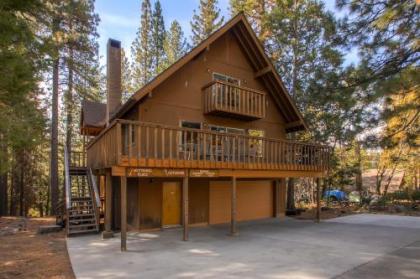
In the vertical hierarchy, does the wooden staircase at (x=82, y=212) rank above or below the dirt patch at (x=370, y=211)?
above

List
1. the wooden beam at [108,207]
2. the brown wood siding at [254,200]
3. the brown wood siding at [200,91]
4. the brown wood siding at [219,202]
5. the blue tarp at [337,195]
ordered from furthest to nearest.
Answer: the blue tarp at [337,195] → the brown wood siding at [254,200] → the brown wood siding at [219,202] → the brown wood siding at [200,91] → the wooden beam at [108,207]

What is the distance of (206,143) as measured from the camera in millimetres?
11180

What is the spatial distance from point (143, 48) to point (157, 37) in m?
1.69

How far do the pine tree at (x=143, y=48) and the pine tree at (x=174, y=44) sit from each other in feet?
5.24

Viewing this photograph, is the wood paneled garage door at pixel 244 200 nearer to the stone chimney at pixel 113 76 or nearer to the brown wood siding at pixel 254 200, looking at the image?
the brown wood siding at pixel 254 200

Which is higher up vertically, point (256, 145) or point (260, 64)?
point (260, 64)

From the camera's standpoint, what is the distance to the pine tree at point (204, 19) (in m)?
29.5

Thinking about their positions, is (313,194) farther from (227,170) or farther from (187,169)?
(187,169)

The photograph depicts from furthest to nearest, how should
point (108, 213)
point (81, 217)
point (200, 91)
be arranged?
point (200, 91) < point (81, 217) < point (108, 213)

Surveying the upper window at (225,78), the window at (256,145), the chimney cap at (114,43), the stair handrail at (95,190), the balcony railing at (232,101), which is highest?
the chimney cap at (114,43)

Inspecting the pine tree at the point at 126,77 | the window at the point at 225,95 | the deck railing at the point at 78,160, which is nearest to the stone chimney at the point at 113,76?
the deck railing at the point at 78,160

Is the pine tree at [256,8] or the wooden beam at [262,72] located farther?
the pine tree at [256,8]

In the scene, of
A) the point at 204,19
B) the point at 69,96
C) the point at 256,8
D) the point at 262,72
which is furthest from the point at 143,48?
the point at 262,72

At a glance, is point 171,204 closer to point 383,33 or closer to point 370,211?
point 383,33
